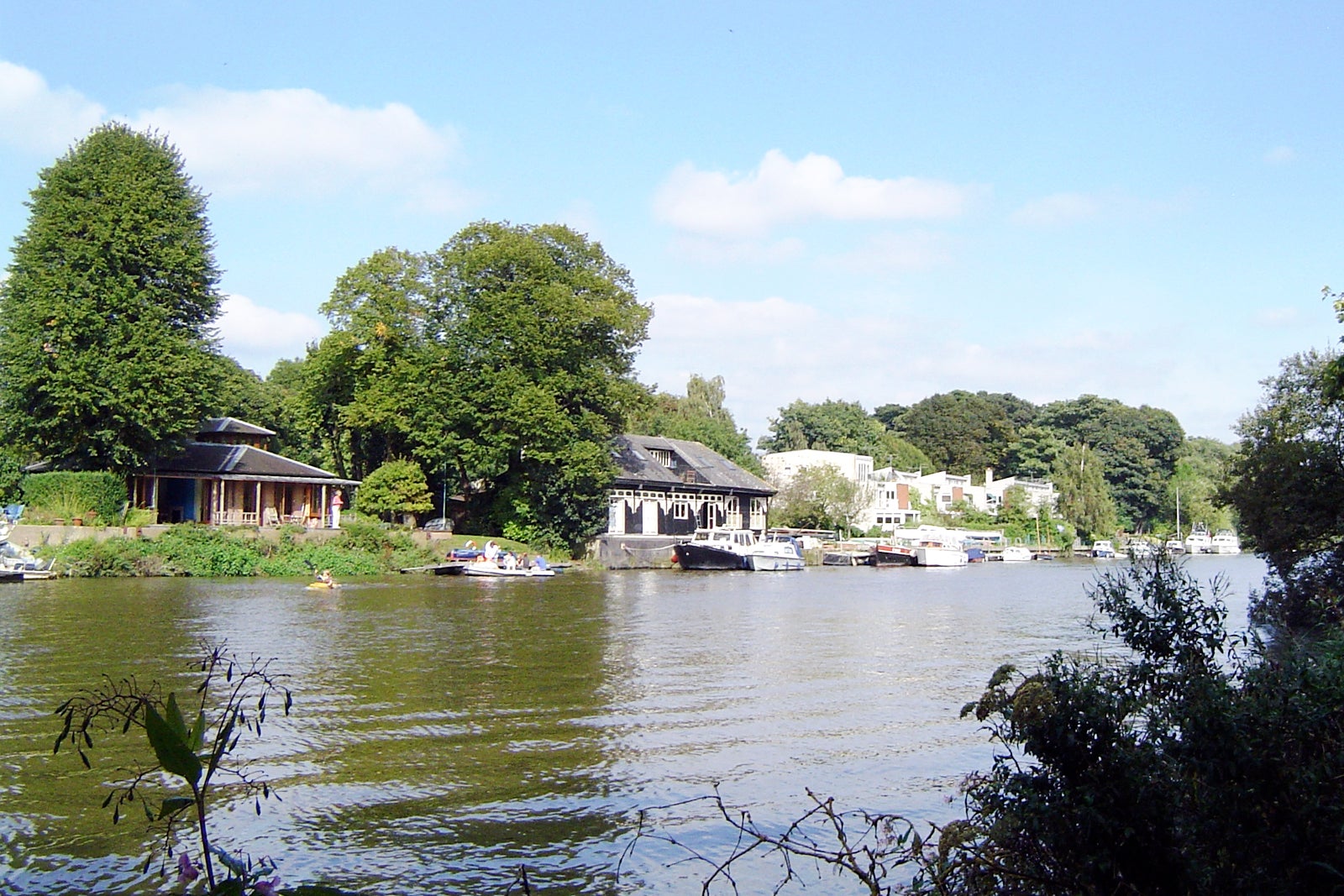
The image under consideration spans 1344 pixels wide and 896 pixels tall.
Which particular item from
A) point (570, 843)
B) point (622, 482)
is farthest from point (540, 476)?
point (570, 843)

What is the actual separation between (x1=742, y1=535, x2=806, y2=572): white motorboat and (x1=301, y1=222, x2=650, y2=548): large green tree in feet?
29.0

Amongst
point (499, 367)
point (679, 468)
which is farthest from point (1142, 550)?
point (679, 468)

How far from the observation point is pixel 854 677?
65.8 feet

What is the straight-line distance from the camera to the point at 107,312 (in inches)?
1615

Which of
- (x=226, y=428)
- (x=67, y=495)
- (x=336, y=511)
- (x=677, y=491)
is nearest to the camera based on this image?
(x=67, y=495)

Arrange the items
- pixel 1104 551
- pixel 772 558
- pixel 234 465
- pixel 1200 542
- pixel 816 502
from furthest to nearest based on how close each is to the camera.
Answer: pixel 1200 542, pixel 1104 551, pixel 816 502, pixel 772 558, pixel 234 465

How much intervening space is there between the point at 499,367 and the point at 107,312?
17209 mm

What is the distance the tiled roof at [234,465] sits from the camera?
4722 cm

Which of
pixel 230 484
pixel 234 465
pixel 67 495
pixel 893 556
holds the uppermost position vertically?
pixel 234 465

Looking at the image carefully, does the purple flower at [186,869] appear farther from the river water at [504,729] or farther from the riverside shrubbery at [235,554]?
the riverside shrubbery at [235,554]

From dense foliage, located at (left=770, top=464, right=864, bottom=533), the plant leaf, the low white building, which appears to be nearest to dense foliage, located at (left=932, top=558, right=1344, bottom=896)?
the plant leaf

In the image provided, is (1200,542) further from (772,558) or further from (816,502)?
(772,558)

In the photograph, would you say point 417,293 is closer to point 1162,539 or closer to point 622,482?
point 622,482

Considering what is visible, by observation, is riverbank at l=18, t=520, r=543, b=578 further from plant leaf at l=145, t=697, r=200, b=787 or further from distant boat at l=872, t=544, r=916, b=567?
plant leaf at l=145, t=697, r=200, b=787
